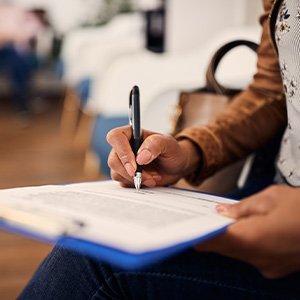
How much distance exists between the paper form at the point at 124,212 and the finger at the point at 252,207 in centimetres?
1

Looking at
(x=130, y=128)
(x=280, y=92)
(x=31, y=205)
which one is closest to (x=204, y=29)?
(x=280, y=92)

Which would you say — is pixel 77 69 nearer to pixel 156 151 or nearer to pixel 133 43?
pixel 133 43

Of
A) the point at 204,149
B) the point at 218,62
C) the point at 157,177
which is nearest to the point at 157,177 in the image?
the point at 157,177

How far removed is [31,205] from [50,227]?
2.5 inches

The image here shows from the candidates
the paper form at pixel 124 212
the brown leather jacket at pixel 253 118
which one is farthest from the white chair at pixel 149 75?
the paper form at pixel 124 212

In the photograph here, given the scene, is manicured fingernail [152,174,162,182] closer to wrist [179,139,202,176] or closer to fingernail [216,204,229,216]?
wrist [179,139,202,176]

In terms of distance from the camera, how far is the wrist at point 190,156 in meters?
0.75

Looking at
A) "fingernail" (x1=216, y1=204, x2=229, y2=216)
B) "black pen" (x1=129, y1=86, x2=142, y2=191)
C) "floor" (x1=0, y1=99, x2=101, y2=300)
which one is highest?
"black pen" (x1=129, y1=86, x2=142, y2=191)

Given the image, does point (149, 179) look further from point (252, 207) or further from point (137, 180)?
point (252, 207)

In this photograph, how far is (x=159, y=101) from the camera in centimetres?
140

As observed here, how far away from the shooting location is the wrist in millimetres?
754

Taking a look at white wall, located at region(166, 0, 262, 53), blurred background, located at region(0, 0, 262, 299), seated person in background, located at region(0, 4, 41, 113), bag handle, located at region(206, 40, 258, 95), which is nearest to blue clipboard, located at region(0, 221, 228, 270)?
bag handle, located at region(206, 40, 258, 95)

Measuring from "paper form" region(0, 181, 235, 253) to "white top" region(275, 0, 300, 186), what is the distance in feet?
0.47

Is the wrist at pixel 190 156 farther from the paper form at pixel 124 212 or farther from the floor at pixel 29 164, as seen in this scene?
the floor at pixel 29 164
